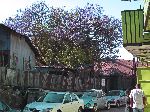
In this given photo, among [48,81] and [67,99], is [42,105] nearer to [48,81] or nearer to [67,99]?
[67,99]

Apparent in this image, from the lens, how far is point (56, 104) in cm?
2028

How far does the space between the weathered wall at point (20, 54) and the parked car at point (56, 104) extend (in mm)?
15627

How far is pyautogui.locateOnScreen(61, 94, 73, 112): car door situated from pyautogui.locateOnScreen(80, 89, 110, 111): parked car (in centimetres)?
503

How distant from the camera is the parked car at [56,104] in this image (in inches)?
778

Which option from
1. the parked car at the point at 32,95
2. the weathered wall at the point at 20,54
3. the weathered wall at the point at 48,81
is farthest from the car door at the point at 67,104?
the weathered wall at the point at 20,54

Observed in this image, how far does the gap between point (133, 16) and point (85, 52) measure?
3940 cm

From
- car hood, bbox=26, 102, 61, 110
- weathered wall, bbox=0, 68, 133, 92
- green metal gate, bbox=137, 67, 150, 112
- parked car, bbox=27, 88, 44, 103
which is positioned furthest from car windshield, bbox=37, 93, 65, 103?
green metal gate, bbox=137, 67, 150, 112

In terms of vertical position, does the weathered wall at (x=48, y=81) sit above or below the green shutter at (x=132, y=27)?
below

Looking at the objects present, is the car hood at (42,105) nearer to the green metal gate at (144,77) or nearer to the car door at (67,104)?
the car door at (67,104)

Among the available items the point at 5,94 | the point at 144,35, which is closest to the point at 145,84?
the point at 144,35

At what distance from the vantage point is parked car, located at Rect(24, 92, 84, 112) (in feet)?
64.9

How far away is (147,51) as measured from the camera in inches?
607

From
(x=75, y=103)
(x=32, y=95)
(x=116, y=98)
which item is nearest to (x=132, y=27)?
(x=75, y=103)

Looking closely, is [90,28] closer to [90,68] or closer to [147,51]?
[90,68]
